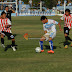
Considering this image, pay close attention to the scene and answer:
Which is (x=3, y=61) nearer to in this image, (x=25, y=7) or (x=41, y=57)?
(x=41, y=57)

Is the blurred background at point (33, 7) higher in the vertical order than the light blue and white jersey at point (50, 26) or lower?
lower

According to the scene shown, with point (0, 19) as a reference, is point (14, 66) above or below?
below

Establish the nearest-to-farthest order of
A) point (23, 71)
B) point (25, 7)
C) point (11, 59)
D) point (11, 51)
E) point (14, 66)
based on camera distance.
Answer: point (23, 71) → point (14, 66) → point (11, 59) → point (11, 51) → point (25, 7)

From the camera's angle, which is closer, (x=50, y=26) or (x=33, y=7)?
(x=50, y=26)

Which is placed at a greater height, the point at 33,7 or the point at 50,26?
the point at 50,26

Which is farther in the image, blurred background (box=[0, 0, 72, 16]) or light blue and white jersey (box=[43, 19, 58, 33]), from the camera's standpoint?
blurred background (box=[0, 0, 72, 16])

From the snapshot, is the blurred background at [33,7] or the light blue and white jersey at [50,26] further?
the blurred background at [33,7]

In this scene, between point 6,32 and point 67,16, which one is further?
point 67,16

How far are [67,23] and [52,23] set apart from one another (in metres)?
2.32

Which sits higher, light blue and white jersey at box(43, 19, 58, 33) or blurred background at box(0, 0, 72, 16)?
light blue and white jersey at box(43, 19, 58, 33)

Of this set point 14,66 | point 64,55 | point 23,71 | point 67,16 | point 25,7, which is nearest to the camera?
point 23,71

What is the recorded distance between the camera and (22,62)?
370 inches

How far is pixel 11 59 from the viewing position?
32.9 feet

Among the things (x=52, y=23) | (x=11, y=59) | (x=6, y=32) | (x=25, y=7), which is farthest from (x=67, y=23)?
(x=25, y=7)
